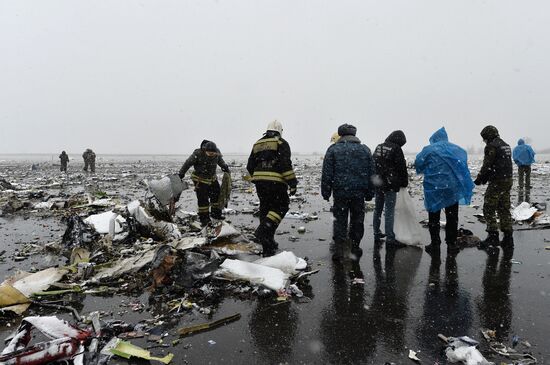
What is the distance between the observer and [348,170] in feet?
16.4

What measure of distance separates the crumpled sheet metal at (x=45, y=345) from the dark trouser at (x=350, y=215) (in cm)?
345

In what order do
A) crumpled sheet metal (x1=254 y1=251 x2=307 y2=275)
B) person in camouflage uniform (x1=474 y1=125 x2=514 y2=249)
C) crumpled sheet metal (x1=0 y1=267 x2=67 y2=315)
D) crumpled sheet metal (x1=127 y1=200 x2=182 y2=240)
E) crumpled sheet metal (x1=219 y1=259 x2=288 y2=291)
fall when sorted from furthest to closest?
crumpled sheet metal (x1=127 y1=200 x2=182 y2=240) < person in camouflage uniform (x1=474 y1=125 x2=514 y2=249) < crumpled sheet metal (x1=254 y1=251 x2=307 y2=275) < crumpled sheet metal (x1=219 y1=259 x2=288 y2=291) < crumpled sheet metal (x1=0 y1=267 x2=67 y2=315)

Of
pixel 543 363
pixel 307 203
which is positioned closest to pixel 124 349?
pixel 543 363

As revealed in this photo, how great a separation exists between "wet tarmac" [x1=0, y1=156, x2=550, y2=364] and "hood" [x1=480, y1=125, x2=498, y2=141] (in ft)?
5.96

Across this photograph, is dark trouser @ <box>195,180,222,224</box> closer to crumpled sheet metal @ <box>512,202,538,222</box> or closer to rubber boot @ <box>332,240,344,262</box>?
rubber boot @ <box>332,240,344,262</box>

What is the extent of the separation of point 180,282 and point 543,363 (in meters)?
3.35

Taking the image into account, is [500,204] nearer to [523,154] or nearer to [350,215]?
[350,215]

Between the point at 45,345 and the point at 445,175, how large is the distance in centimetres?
537

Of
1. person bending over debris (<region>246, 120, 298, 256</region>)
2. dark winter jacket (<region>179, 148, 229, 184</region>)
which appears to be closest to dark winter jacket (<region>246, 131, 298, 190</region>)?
person bending over debris (<region>246, 120, 298, 256</region>)

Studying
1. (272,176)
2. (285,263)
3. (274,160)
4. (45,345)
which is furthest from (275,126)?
(45,345)

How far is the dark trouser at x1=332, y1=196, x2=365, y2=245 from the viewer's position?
5098 mm

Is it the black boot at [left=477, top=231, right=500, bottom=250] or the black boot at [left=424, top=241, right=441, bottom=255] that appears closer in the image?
the black boot at [left=424, top=241, right=441, bottom=255]

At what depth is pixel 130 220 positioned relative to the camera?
20.1ft

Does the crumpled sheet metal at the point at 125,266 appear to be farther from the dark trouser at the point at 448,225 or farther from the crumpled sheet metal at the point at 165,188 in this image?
the dark trouser at the point at 448,225
